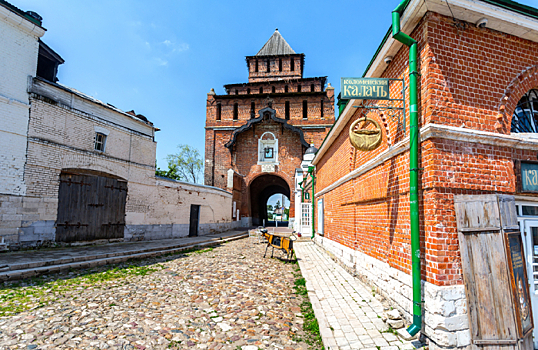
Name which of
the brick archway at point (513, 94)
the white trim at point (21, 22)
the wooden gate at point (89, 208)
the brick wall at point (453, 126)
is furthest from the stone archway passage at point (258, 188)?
the brick archway at point (513, 94)

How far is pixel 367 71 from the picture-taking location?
18.5 feet

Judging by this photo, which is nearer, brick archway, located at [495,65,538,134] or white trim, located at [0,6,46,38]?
brick archway, located at [495,65,538,134]

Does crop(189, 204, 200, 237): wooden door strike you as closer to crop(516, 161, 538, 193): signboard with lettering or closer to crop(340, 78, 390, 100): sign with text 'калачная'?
crop(340, 78, 390, 100): sign with text 'калачная'

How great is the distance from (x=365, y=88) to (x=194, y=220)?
548 inches

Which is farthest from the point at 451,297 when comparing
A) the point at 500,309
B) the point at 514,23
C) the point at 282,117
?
the point at 282,117

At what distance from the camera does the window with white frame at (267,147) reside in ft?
80.1

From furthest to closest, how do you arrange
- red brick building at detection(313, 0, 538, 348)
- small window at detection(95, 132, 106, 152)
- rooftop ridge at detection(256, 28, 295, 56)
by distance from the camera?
rooftop ridge at detection(256, 28, 295, 56), small window at detection(95, 132, 106, 152), red brick building at detection(313, 0, 538, 348)

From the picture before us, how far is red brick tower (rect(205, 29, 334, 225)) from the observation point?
2411 centimetres

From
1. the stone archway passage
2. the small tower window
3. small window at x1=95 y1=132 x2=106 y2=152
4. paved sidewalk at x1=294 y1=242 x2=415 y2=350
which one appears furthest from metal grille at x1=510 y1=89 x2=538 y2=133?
the small tower window

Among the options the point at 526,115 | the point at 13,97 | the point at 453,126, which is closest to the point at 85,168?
the point at 13,97

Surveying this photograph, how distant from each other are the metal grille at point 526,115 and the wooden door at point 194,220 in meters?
14.7

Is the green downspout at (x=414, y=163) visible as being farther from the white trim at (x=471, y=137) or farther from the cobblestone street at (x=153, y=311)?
the cobblestone street at (x=153, y=311)

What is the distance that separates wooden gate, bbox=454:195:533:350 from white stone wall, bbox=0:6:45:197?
1143 centimetres

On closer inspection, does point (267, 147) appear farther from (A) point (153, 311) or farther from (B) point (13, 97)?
(A) point (153, 311)
